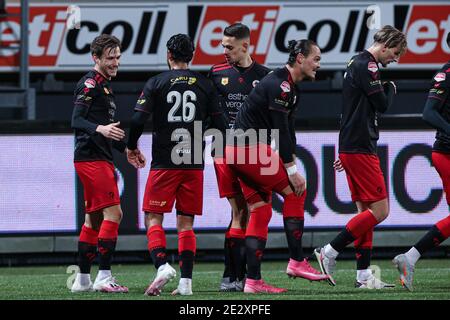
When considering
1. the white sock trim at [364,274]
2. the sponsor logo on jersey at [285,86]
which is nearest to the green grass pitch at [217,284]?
the white sock trim at [364,274]

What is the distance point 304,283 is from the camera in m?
10.2

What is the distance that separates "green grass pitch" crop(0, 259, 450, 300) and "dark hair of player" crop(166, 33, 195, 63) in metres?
1.87

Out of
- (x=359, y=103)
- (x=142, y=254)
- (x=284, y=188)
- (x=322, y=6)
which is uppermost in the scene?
(x=322, y=6)

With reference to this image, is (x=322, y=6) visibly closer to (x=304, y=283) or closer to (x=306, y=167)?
(x=306, y=167)

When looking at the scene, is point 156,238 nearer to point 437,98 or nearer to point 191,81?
point 191,81

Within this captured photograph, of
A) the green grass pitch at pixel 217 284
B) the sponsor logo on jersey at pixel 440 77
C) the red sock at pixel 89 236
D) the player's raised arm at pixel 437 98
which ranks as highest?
the sponsor logo on jersey at pixel 440 77

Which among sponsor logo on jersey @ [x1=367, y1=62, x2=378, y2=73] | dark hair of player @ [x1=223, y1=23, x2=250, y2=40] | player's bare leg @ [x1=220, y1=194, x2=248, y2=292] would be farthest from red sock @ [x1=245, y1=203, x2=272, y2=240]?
dark hair of player @ [x1=223, y1=23, x2=250, y2=40]

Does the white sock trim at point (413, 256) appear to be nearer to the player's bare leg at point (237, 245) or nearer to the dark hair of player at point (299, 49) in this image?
the player's bare leg at point (237, 245)

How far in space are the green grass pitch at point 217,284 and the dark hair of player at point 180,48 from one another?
1870 millimetres

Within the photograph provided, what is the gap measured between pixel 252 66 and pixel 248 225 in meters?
1.51

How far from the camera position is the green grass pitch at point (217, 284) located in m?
8.75
